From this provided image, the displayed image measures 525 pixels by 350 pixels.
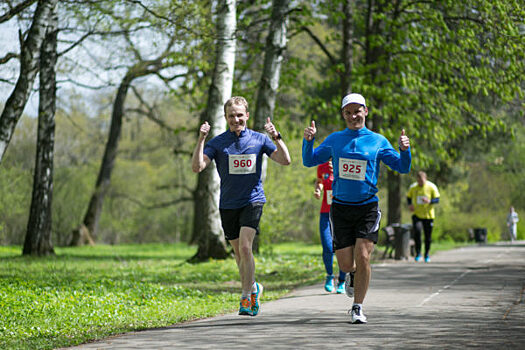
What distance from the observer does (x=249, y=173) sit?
→ 7.23 m

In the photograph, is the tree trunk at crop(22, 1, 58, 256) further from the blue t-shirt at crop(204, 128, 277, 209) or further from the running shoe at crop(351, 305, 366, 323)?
the running shoe at crop(351, 305, 366, 323)

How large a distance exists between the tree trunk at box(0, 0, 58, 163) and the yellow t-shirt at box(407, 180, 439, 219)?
909cm

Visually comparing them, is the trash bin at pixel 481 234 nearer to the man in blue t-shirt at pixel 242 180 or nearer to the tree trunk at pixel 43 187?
the tree trunk at pixel 43 187

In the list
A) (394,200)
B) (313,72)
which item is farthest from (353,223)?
(313,72)

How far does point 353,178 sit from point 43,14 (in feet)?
24.6

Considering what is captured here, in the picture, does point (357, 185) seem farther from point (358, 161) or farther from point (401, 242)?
point (401, 242)

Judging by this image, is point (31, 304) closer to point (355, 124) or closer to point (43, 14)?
point (355, 124)

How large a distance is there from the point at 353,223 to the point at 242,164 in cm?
132

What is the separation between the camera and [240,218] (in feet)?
24.0

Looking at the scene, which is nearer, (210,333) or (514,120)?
(210,333)

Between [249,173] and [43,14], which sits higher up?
[43,14]

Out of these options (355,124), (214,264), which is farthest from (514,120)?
(355,124)

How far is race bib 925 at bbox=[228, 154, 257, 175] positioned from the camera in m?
7.22

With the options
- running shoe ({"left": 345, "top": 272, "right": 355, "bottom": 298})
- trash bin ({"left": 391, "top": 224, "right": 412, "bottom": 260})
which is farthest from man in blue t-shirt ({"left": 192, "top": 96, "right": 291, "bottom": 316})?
trash bin ({"left": 391, "top": 224, "right": 412, "bottom": 260})
